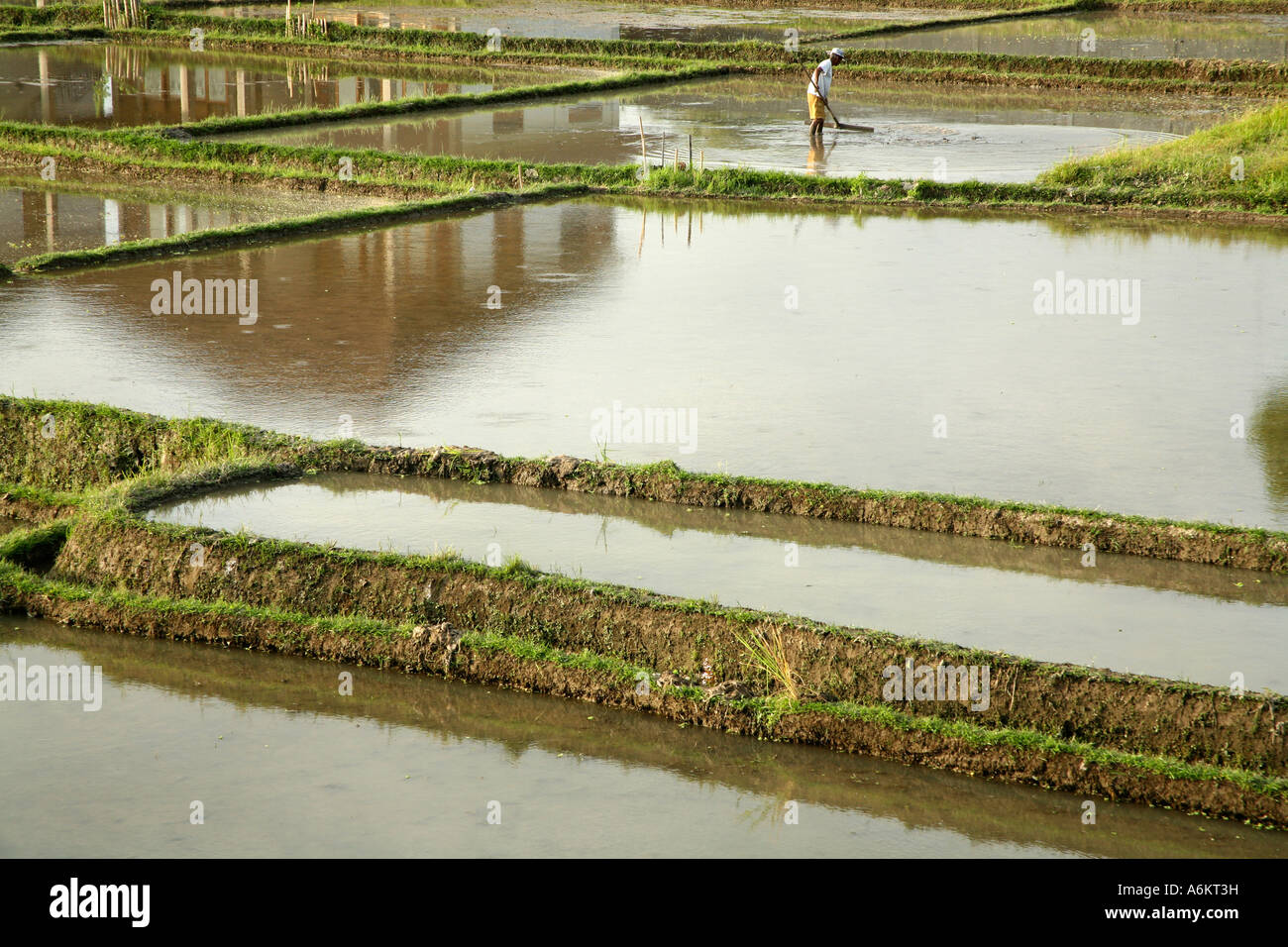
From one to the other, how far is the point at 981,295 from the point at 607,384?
153 inches

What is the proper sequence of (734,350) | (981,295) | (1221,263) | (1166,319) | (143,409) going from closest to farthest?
(143,409), (734,350), (1166,319), (981,295), (1221,263)

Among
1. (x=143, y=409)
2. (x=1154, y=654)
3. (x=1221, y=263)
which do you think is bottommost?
(x=1154, y=654)

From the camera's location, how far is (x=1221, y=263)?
12.2 meters

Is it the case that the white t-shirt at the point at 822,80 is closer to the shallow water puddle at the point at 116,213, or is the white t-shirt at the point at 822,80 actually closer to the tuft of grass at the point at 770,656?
the shallow water puddle at the point at 116,213

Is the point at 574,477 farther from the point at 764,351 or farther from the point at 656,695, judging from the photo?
the point at 764,351

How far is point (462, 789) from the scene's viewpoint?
4668 millimetres

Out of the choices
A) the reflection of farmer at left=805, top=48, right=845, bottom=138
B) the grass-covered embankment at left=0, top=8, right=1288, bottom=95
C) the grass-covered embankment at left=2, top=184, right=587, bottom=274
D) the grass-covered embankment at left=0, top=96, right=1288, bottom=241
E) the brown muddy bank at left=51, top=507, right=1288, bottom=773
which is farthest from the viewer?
the grass-covered embankment at left=0, top=8, right=1288, bottom=95

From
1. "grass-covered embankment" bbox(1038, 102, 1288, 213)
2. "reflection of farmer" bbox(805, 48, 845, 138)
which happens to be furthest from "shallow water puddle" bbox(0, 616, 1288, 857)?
"reflection of farmer" bbox(805, 48, 845, 138)

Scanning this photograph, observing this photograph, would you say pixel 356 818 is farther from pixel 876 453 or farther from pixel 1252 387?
pixel 1252 387

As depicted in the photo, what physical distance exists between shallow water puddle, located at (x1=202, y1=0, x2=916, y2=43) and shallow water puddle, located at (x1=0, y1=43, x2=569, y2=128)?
169 inches

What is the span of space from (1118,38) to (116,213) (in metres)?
21.9

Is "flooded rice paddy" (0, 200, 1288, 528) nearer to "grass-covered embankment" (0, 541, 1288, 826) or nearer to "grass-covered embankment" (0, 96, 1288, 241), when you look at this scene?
"grass-covered embankment" (0, 96, 1288, 241)

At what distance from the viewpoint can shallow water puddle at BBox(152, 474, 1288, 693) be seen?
535 cm
